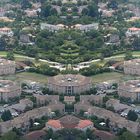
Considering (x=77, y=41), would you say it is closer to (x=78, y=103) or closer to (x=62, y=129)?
(x=78, y=103)

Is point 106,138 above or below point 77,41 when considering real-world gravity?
below

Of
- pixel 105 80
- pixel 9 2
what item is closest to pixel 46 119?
pixel 105 80

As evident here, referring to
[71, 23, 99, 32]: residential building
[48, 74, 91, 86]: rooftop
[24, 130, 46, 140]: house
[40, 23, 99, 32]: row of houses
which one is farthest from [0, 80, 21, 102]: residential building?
[71, 23, 99, 32]: residential building

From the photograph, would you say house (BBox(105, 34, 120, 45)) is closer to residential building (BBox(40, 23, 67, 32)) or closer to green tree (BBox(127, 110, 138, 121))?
residential building (BBox(40, 23, 67, 32))

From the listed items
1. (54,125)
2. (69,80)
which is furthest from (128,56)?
(54,125)

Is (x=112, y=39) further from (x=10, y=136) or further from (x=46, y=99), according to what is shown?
(x=10, y=136)

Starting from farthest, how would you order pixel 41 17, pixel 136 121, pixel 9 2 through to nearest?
pixel 9 2 → pixel 41 17 → pixel 136 121
